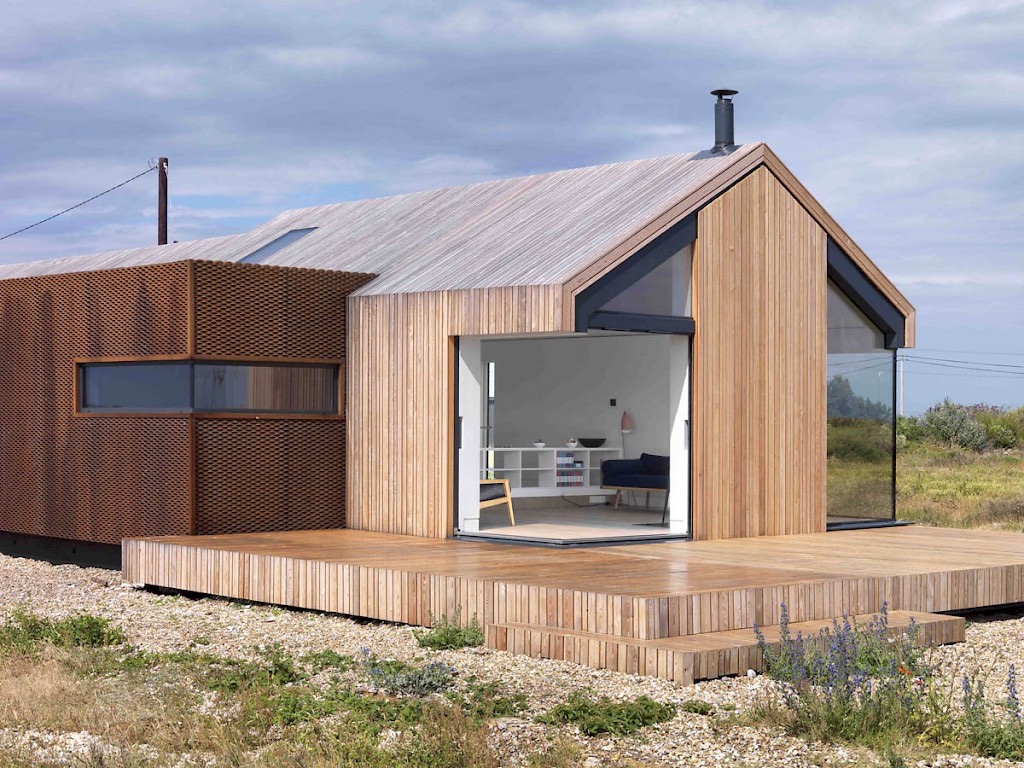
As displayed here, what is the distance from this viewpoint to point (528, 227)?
1273 centimetres

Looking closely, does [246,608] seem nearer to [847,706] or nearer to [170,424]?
[170,424]

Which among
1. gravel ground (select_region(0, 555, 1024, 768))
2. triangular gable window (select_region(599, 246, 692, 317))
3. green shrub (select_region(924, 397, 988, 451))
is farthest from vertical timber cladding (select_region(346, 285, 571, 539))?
green shrub (select_region(924, 397, 988, 451))

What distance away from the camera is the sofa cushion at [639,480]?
562 inches

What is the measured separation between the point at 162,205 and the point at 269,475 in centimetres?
1518

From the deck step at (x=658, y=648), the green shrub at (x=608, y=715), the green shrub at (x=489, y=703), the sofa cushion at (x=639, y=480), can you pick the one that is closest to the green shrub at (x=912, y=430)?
the sofa cushion at (x=639, y=480)

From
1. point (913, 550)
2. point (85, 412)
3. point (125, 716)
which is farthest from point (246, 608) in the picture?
point (913, 550)

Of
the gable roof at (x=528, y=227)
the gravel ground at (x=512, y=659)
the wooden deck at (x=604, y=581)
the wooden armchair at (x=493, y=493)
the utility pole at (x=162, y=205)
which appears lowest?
the gravel ground at (x=512, y=659)

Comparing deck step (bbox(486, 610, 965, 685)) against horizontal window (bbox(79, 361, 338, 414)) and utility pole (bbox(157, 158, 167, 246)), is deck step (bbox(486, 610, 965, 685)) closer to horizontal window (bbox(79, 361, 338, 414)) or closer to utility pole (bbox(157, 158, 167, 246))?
horizontal window (bbox(79, 361, 338, 414))

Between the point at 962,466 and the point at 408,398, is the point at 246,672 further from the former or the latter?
the point at 962,466

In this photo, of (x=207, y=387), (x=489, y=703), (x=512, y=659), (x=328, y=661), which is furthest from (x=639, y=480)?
(x=489, y=703)

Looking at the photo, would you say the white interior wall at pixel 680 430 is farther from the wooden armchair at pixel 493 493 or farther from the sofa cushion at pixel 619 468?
the sofa cushion at pixel 619 468

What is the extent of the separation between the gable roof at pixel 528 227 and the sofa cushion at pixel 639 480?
2.82 meters

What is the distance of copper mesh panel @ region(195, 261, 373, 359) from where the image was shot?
11.8 metres

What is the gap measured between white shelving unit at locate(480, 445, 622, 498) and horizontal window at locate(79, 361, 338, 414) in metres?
2.68
